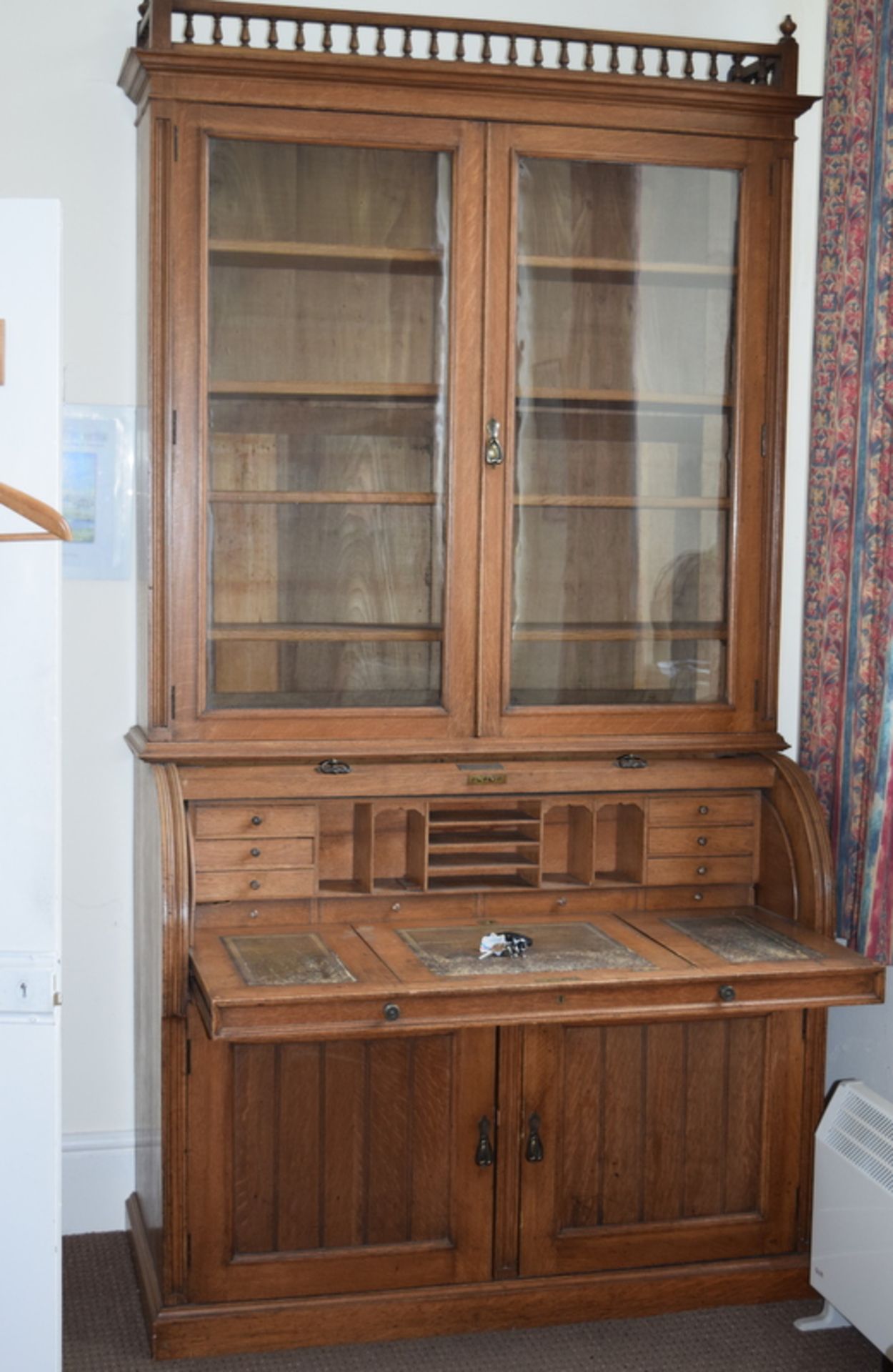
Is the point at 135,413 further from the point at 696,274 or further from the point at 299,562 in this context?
the point at 696,274

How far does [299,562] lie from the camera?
9.73 ft

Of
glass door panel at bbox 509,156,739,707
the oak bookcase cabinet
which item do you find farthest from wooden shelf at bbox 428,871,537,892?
glass door panel at bbox 509,156,739,707

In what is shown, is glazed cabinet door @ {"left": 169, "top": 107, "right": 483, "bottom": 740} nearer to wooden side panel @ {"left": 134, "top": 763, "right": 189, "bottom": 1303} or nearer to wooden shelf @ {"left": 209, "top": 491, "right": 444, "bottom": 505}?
wooden shelf @ {"left": 209, "top": 491, "right": 444, "bottom": 505}

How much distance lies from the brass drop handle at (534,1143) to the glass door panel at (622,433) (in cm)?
80

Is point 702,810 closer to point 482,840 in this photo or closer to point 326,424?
point 482,840

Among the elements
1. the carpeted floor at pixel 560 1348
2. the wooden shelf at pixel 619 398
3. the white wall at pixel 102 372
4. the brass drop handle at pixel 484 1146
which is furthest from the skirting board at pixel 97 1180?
the wooden shelf at pixel 619 398

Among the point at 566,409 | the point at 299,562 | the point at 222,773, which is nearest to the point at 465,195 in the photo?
the point at 566,409

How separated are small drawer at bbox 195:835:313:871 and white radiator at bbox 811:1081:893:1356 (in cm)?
113

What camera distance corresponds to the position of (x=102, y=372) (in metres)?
3.15

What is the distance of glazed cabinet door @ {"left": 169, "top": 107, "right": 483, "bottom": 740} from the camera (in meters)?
2.87

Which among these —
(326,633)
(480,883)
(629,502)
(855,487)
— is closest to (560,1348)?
(480,883)

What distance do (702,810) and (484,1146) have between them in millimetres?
800

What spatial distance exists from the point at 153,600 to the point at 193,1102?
3.05 feet

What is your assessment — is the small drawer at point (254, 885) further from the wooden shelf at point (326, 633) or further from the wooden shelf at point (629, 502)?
the wooden shelf at point (629, 502)
